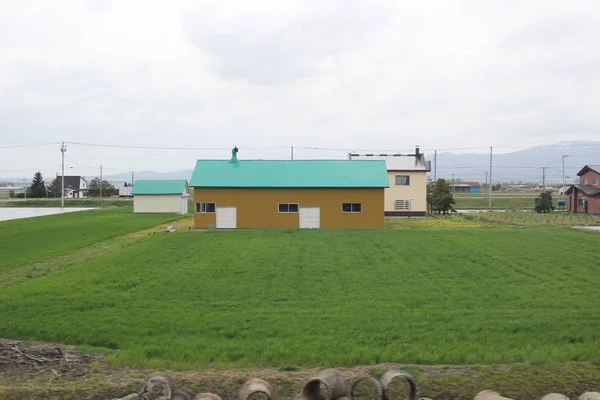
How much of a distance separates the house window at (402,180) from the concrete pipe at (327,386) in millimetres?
37904

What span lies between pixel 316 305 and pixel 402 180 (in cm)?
3353

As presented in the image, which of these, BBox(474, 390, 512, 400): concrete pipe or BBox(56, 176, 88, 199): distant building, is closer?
BBox(474, 390, 512, 400): concrete pipe

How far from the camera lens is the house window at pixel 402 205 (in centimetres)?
4400

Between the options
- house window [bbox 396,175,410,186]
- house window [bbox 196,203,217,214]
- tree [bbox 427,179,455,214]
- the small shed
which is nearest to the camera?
house window [bbox 196,203,217,214]

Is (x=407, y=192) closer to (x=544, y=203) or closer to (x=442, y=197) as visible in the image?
(x=442, y=197)

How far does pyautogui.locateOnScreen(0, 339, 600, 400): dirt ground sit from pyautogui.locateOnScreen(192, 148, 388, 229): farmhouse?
24.3 metres

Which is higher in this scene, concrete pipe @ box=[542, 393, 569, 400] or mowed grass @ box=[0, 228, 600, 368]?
mowed grass @ box=[0, 228, 600, 368]

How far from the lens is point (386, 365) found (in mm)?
8398

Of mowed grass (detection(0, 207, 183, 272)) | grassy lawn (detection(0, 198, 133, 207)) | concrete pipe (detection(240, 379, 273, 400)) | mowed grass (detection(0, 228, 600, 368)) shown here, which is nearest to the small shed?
mowed grass (detection(0, 207, 183, 272))

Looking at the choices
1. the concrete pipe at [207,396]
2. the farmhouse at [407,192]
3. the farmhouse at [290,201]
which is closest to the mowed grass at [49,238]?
the farmhouse at [290,201]

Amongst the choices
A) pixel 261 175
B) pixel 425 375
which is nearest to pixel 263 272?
pixel 425 375

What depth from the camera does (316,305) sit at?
478 inches

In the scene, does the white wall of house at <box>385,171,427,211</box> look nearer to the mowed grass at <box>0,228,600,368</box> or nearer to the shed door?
the shed door

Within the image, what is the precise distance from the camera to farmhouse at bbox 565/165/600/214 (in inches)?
1847
